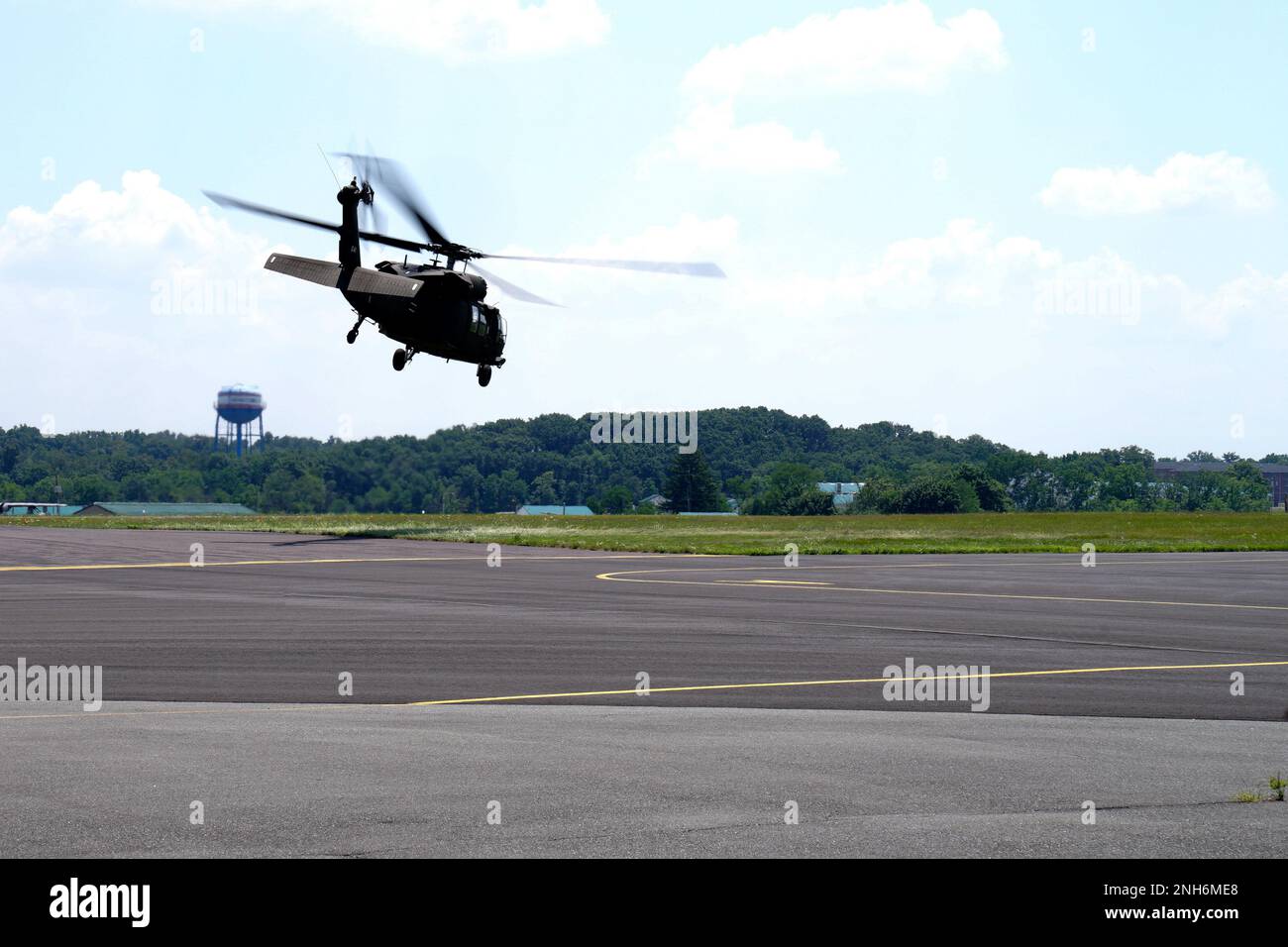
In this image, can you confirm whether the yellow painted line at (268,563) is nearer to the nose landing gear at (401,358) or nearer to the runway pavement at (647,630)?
the runway pavement at (647,630)

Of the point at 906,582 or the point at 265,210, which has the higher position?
the point at 265,210

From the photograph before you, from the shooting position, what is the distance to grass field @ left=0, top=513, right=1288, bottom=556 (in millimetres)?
53219

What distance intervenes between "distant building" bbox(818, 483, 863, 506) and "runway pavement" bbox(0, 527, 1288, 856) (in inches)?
4606

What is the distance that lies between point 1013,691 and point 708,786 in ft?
22.9

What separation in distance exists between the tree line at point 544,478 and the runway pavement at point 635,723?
204 feet

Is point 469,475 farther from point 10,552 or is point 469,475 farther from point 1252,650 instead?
point 1252,650

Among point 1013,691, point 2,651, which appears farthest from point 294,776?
point 2,651

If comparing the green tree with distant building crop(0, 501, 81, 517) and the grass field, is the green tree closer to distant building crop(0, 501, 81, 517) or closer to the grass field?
distant building crop(0, 501, 81, 517)

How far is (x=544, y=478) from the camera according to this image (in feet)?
461

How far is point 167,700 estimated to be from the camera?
14.4 m

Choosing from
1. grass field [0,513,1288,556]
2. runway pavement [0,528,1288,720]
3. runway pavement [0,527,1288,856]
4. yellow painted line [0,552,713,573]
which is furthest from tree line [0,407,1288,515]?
runway pavement [0,527,1288,856]

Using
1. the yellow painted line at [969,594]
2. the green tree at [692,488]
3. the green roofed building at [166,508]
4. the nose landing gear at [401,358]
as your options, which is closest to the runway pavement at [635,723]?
the yellow painted line at [969,594]

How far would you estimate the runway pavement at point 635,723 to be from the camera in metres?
8.48
